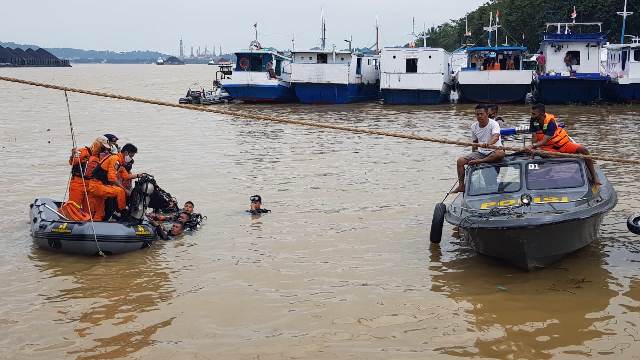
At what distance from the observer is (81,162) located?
38.1 ft

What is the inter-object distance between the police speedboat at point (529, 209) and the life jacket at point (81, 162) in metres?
5.95

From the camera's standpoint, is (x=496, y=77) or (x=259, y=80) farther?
(x=259, y=80)

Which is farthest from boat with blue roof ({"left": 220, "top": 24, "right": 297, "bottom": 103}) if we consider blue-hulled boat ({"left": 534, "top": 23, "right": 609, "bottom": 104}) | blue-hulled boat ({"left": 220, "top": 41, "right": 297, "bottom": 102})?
blue-hulled boat ({"left": 534, "top": 23, "right": 609, "bottom": 104})

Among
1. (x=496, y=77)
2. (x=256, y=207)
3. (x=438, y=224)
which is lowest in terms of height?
(x=256, y=207)

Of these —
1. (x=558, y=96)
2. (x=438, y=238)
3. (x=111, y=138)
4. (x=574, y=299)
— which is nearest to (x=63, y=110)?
(x=558, y=96)

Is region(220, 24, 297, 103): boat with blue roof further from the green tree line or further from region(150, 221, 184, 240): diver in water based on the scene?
region(150, 221, 184, 240): diver in water

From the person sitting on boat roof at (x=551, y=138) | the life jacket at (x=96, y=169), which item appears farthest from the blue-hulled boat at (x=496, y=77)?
the life jacket at (x=96, y=169)

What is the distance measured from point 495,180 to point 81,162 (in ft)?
22.4

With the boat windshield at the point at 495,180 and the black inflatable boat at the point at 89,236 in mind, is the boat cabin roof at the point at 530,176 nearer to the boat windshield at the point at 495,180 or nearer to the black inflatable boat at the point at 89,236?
the boat windshield at the point at 495,180

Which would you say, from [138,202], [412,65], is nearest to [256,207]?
[138,202]

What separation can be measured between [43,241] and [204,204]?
4.41 m

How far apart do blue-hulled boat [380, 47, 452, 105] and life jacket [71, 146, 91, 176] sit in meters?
31.3

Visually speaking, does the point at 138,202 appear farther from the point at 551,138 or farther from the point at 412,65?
the point at 412,65

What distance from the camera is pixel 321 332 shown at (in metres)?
8.18
